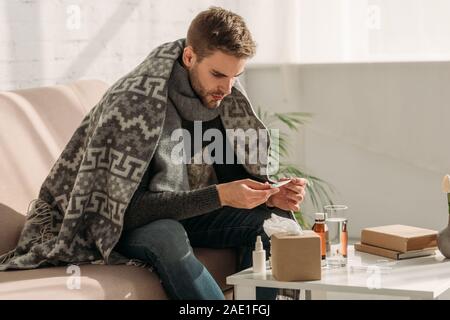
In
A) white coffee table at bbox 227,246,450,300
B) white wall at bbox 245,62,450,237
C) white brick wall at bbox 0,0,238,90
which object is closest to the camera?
white coffee table at bbox 227,246,450,300

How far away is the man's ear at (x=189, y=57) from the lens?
7.97 feet

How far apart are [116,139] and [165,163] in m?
0.15

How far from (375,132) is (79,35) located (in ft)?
4.88

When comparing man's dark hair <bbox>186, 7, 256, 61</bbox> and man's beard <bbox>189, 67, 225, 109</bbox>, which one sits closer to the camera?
man's dark hair <bbox>186, 7, 256, 61</bbox>

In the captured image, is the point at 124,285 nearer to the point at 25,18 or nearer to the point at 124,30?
the point at 25,18

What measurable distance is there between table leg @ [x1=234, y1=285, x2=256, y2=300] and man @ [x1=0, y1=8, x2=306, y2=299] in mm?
63

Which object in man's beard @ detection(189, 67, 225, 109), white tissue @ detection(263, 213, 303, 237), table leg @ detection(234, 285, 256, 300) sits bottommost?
table leg @ detection(234, 285, 256, 300)

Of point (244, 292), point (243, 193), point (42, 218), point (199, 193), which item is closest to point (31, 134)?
point (42, 218)

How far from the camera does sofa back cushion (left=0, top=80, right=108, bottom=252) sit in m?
2.38

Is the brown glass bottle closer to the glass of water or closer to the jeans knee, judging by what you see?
the glass of water

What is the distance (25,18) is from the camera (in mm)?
3010

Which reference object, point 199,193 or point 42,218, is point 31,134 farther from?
point 199,193

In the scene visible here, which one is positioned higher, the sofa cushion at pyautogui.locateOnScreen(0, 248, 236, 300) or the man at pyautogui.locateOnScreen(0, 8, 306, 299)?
the man at pyautogui.locateOnScreen(0, 8, 306, 299)

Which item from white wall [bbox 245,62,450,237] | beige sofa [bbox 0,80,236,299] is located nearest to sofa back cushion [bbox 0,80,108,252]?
beige sofa [bbox 0,80,236,299]
